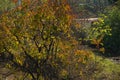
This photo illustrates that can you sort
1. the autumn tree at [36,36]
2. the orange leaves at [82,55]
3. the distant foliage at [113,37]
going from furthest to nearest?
the distant foliage at [113,37] < the orange leaves at [82,55] < the autumn tree at [36,36]

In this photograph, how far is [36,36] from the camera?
6.01 metres

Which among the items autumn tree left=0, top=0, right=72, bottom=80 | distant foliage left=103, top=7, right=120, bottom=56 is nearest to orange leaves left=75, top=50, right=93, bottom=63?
autumn tree left=0, top=0, right=72, bottom=80

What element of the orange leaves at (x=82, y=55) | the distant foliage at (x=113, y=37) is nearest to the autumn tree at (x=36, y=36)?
the orange leaves at (x=82, y=55)

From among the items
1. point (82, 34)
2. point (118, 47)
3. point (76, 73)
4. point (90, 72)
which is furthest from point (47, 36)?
point (118, 47)

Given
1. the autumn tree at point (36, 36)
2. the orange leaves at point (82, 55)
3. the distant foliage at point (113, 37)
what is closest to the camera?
the autumn tree at point (36, 36)

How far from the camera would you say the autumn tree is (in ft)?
18.9

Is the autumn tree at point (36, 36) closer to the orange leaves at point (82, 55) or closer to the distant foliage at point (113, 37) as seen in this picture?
the orange leaves at point (82, 55)

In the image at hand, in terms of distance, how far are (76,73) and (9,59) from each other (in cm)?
164

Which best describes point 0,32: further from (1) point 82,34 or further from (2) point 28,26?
(1) point 82,34

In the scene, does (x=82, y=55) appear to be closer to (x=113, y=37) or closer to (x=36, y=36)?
(x=36, y=36)

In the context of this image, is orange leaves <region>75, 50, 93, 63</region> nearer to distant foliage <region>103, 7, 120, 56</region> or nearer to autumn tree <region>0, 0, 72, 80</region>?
autumn tree <region>0, 0, 72, 80</region>

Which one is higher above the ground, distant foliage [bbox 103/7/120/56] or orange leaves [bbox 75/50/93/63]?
orange leaves [bbox 75/50/93/63]

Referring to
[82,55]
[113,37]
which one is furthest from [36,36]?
[113,37]

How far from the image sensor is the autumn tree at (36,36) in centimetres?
576
